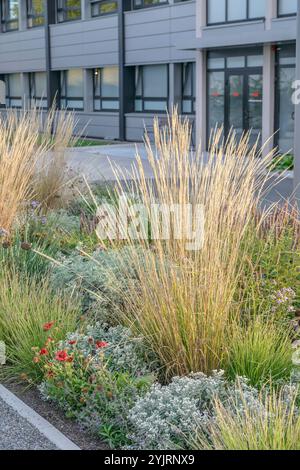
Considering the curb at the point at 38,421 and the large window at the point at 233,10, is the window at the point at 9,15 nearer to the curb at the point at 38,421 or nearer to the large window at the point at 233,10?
the large window at the point at 233,10

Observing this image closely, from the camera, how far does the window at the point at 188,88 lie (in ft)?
79.7

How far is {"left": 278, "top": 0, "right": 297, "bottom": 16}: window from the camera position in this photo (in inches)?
735

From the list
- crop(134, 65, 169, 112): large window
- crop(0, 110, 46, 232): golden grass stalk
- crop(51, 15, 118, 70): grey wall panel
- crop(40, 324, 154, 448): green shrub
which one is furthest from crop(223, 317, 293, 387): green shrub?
crop(51, 15, 118, 70): grey wall panel

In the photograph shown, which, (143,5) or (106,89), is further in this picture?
(106,89)

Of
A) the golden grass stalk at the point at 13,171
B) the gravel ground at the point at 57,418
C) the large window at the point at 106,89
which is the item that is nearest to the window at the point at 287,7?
the large window at the point at 106,89

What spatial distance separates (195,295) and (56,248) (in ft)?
9.15

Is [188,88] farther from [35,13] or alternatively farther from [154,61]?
[35,13]

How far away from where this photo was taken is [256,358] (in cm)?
438

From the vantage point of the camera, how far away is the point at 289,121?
1953 centimetres

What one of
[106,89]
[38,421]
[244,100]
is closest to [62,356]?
[38,421]

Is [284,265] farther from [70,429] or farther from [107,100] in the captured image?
[107,100]

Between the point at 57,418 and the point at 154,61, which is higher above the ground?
the point at 154,61

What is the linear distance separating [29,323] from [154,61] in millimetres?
21253
